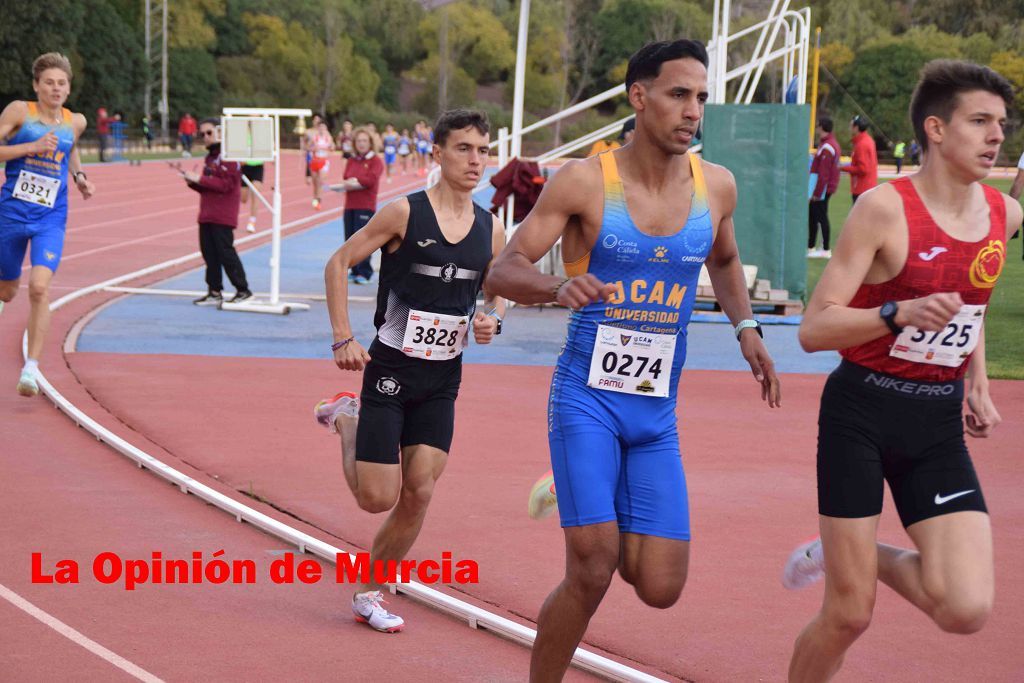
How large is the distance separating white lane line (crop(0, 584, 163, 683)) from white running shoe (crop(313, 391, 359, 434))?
1.36 m

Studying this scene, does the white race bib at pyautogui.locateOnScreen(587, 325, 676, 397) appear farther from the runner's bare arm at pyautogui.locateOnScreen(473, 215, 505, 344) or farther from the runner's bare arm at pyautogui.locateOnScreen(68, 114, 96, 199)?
the runner's bare arm at pyautogui.locateOnScreen(68, 114, 96, 199)

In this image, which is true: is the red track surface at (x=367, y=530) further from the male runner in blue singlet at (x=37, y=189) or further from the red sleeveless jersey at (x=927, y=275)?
the red sleeveless jersey at (x=927, y=275)

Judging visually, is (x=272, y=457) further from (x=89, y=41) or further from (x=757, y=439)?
(x=89, y=41)

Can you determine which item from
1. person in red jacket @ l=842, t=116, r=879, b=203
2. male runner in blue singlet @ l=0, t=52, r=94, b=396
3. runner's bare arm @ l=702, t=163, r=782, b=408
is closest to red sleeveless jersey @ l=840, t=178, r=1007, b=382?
runner's bare arm @ l=702, t=163, r=782, b=408

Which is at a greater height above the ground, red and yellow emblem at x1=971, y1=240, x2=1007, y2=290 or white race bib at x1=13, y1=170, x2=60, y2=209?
red and yellow emblem at x1=971, y1=240, x2=1007, y2=290

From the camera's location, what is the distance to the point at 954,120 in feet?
13.8

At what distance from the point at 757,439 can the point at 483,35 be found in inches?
3551

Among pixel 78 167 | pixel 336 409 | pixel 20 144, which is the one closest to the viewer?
pixel 336 409

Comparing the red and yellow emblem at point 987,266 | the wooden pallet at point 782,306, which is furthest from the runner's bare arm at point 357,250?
the wooden pallet at point 782,306

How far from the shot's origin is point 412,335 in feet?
18.6

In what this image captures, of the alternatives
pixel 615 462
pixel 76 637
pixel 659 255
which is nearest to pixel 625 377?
pixel 615 462

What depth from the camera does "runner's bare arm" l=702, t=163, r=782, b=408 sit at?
4660 mm

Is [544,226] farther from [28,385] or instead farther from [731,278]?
[28,385]

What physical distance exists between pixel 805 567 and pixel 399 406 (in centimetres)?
183
